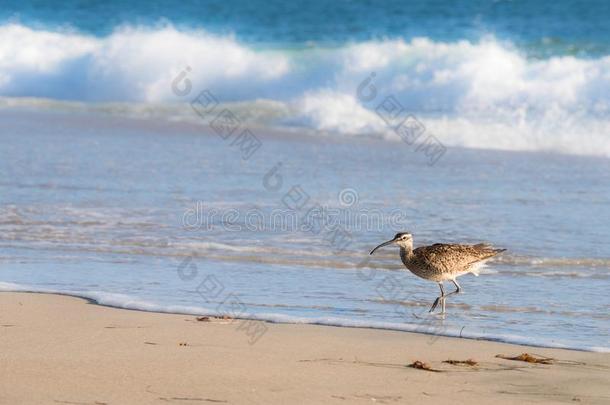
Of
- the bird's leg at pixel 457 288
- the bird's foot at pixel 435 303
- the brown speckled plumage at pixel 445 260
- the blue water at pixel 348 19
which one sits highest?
the blue water at pixel 348 19

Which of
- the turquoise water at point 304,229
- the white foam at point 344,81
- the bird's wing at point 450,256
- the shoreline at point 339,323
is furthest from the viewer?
the white foam at point 344,81

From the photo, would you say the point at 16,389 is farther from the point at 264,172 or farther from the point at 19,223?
the point at 264,172

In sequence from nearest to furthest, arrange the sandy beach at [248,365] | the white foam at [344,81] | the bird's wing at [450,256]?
the sandy beach at [248,365] < the bird's wing at [450,256] < the white foam at [344,81]

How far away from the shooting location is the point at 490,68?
69.9 feet

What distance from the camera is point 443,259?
7.74m

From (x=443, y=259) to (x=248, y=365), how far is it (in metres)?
2.54

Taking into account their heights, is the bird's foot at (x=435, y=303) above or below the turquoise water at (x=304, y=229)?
below

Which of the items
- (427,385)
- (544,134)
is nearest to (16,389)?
(427,385)

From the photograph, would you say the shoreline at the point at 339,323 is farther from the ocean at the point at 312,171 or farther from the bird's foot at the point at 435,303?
the bird's foot at the point at 435,303

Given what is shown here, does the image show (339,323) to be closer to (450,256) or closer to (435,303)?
(435,303)

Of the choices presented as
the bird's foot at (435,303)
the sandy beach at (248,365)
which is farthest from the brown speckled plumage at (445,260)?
the sandy beach at (248,365)

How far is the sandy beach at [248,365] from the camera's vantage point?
5.00 meters

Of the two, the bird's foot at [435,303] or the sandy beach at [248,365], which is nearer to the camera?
the sandy beach at [248,365]

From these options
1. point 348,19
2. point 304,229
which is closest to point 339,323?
point 304,229
